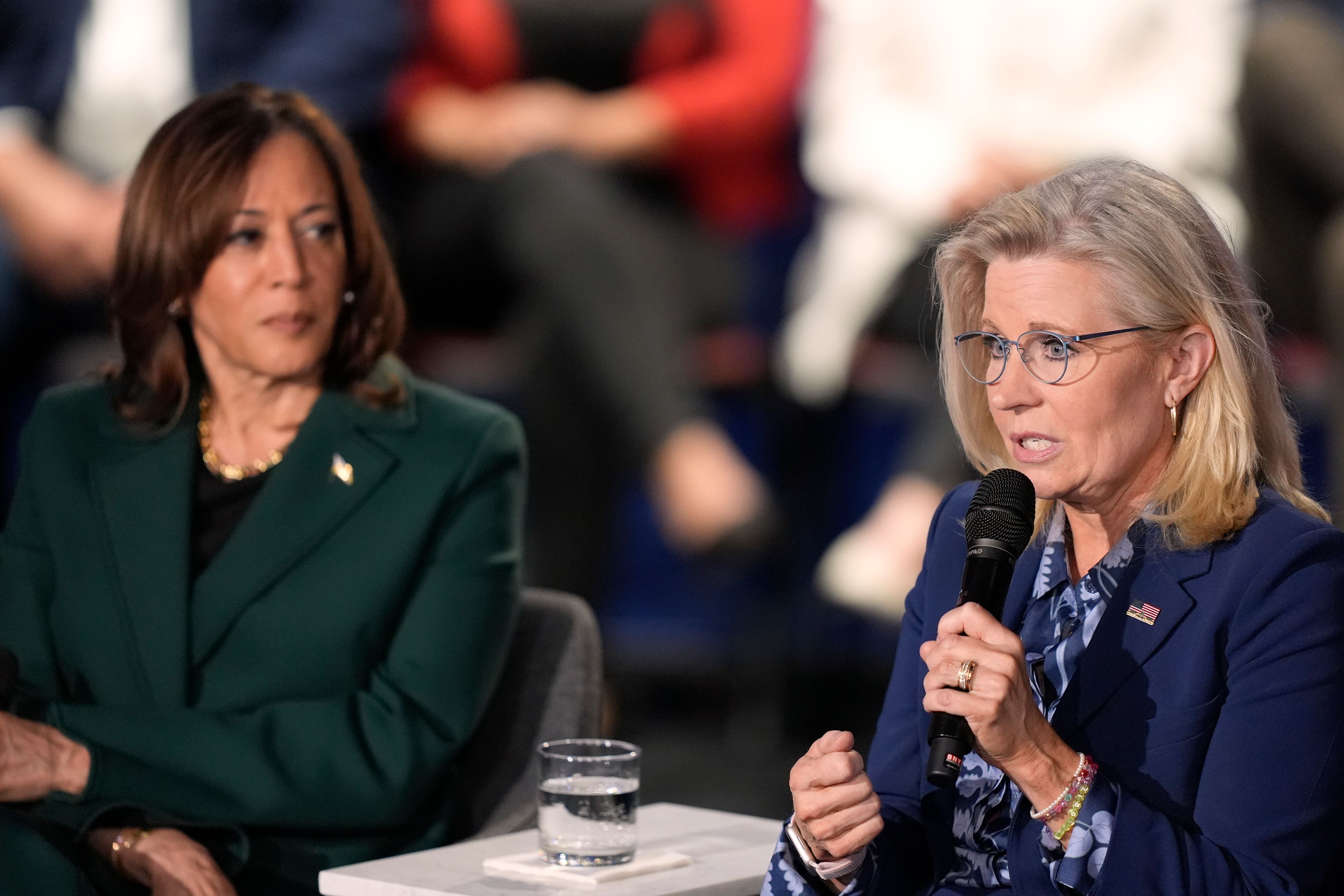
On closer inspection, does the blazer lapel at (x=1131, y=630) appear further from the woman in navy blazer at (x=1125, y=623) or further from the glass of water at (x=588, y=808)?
the glass of water at (x=588, y=808)

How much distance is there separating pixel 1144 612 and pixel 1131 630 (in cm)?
2

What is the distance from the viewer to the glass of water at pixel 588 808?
191 centimetres

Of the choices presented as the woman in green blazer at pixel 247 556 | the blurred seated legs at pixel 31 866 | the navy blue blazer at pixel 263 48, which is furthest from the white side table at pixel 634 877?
the navy blue blazer at pixel 263 48

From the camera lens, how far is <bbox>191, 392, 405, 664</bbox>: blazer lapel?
231cm

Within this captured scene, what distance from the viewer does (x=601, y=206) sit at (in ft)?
16.1

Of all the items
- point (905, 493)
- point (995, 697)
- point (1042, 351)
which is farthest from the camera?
point (905, 493)

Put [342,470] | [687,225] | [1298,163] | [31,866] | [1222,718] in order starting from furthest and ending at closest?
[687,225]
[1298,163]
[342,470]
[31,866]
[1222,718]

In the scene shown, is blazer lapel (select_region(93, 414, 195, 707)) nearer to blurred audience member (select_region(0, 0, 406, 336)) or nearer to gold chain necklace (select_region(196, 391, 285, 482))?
gold chain necklace (select_region(196, 391, 285, 482))

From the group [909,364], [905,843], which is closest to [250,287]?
[905,843]

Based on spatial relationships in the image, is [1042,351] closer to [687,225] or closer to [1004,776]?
[1004,776]

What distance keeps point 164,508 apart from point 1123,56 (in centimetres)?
324

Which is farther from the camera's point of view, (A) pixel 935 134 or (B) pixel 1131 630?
(A) pixel 935 134

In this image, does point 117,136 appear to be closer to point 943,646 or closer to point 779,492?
point 779,492

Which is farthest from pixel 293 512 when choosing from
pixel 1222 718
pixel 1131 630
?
pixel 1222 718
